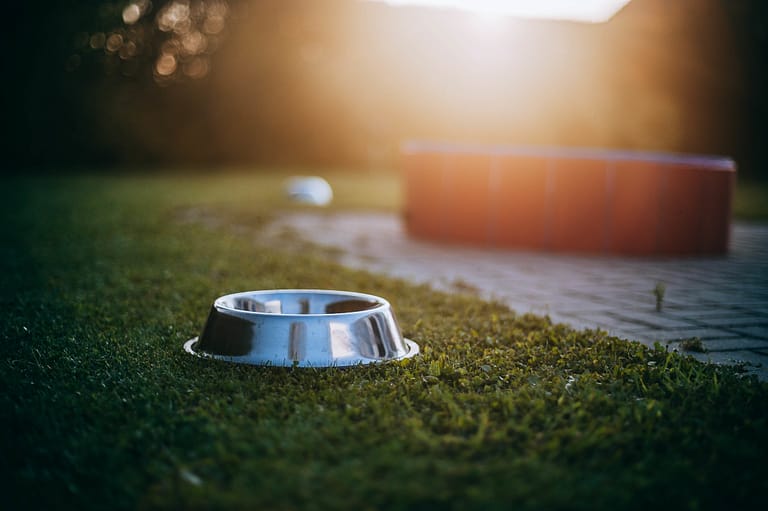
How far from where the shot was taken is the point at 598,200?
→ 7086 mm

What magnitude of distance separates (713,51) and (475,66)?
22.0 feet

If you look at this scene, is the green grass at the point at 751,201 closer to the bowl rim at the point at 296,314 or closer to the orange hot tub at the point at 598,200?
the orange hot tub at the point at 598,200

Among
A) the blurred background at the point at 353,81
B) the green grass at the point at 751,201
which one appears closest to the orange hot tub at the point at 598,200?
the green grass at the point at 751,201

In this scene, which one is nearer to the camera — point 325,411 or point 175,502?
point 175,502

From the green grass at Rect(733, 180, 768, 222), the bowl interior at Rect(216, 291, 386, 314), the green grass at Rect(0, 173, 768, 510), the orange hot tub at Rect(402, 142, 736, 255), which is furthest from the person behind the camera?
the green grass at Rect(733, 180, 768, 222)

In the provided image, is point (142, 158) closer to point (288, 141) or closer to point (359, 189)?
point (288, 141)

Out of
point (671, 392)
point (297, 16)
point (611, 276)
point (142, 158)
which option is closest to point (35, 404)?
point (671, 392)

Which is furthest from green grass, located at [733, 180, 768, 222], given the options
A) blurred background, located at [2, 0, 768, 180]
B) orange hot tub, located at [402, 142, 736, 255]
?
orange hot tub, located at [402, 142, 736, 255]

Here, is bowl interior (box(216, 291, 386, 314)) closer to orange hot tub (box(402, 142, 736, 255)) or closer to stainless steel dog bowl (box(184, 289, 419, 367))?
stainless steel dog bowl (box(184, 289, 419, 367))

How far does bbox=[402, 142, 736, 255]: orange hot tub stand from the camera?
706cm

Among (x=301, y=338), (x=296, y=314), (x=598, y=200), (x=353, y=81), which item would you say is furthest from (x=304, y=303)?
(x=353, y=81)

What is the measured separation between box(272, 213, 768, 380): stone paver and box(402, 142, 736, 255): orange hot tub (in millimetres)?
303

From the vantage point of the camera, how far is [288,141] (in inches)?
964

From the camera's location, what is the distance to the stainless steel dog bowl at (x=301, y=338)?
314cm
